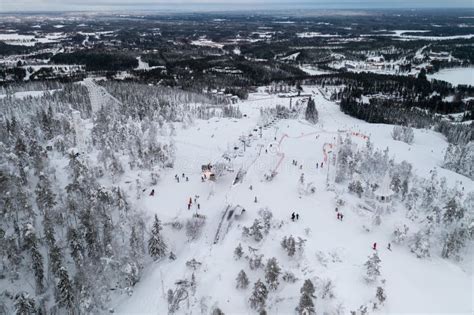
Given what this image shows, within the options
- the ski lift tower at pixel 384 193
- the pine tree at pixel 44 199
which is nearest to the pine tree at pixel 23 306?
the pine tree at pixel 44 199

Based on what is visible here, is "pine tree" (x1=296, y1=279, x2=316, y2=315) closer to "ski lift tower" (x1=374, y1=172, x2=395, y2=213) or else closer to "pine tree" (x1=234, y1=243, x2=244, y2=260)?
"pine tree" (x1=234, y1=243, x2=244, y2=260)


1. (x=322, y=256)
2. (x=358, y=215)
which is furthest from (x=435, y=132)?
(x=322, y=256)

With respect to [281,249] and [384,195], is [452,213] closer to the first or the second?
[384,195]

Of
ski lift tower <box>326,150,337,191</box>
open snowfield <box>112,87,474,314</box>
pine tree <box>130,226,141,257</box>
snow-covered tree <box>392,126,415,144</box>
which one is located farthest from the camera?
snow-covered tree <box>392,126,415,144</box>

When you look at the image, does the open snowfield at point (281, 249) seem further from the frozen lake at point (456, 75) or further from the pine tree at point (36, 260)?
the frozen lake at point (456, 75)

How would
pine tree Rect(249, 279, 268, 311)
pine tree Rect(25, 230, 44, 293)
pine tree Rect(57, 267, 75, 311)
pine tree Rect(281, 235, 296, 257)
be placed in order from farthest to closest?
1. pine tree Rect(281, 235, 296, 257)
2. pine tree Rect(25, 230, 44, 293)
3. pine tree Rect(57, 267, 75, 311)
4. pine tree Rect(249, 279, 268, 311)

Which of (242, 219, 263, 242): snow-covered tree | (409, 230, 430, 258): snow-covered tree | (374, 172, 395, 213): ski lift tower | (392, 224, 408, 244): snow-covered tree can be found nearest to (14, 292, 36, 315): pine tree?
(242, 219, 263, 242): snow-covered tree

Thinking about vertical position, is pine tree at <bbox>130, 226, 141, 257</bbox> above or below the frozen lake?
above

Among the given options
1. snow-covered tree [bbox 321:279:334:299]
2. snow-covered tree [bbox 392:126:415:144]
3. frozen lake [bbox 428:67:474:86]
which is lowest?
frozen lake [bbox 428:67:474:86]

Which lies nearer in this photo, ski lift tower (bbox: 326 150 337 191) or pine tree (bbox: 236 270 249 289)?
pine tree (bbox: 236 270 249 289)
